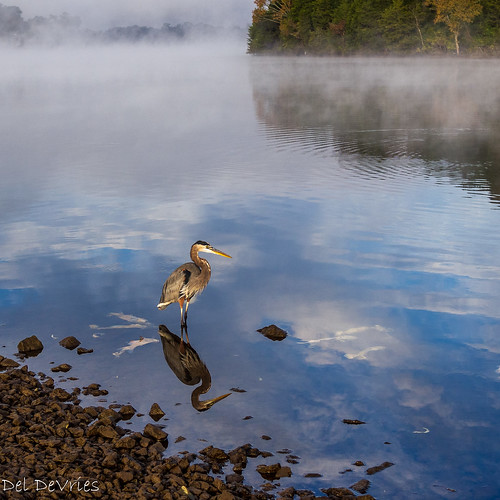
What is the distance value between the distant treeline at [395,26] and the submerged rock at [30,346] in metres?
121

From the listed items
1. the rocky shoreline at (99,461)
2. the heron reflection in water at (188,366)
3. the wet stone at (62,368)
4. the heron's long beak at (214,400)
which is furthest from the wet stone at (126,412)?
the wet stone at (62,368)

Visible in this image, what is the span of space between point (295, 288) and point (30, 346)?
6.08 m

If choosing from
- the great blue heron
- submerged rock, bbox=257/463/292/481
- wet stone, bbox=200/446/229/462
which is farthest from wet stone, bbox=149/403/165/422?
the great blue heron

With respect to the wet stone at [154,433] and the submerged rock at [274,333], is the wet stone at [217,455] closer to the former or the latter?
the wet stone at [154,433]

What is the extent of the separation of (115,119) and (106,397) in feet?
147

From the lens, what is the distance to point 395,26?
144m

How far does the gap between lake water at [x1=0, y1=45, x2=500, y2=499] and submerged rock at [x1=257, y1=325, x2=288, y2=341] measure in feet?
0.62

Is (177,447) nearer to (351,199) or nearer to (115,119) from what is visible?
(351,199)

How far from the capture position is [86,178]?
30891 mm

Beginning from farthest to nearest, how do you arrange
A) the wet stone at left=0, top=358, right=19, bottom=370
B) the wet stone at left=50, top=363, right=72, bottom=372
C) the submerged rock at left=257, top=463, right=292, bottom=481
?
1. the wet stone at left=50, top=363, right=72, bottom=372
2. the wet stone at left=0, top=358, right=19, bottom=370
3. the submerged rock at left=257, top=463, right=292, bottom=481

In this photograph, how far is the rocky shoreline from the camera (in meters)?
8.66

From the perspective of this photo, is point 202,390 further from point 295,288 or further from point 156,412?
point 295,288
